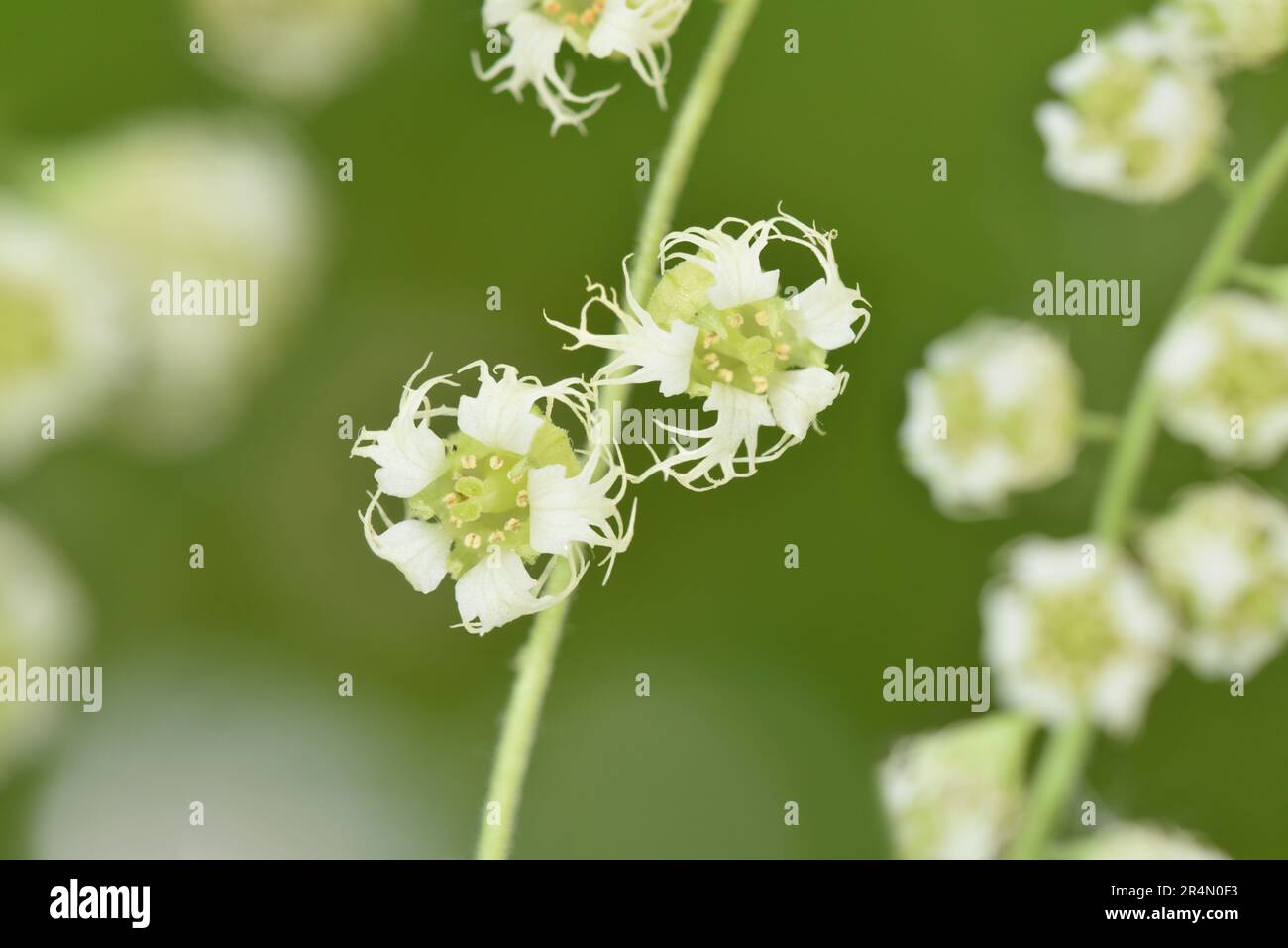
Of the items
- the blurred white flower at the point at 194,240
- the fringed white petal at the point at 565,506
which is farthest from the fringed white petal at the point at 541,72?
the fringed white petal at the point at 565,506

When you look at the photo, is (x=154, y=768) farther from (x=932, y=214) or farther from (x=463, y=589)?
(x=932, y=214)

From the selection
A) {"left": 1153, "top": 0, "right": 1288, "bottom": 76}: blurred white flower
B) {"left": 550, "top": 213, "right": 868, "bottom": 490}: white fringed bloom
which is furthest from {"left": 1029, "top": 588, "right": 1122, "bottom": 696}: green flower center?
{"left": 1153, "top": 0, "right": 1288, "bottom": 76}: blurred white flower

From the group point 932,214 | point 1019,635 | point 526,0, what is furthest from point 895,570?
point 526,0

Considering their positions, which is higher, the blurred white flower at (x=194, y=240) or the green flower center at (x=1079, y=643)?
the blurred white flower at (x=194, y=240)

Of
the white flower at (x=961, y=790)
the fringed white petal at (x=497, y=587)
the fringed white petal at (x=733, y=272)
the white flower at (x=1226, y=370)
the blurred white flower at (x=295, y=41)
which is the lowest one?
the white flower at (x=961, y=790)

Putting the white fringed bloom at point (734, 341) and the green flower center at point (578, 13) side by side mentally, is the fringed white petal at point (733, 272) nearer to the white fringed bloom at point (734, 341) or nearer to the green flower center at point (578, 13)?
the white fringed bloom at point (734, 341)

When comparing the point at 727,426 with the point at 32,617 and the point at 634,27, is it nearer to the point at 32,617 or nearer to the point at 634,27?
the point at 634,27

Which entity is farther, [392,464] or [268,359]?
[268,359]
